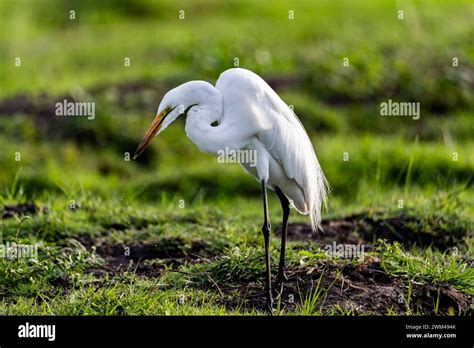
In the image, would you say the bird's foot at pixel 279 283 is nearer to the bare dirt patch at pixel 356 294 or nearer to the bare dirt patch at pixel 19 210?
the bare dirt patch at pixel 356 294

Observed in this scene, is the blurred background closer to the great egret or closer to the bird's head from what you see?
the great egret

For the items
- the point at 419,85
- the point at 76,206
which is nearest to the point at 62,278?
the point at 76,206

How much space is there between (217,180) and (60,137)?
2007mm

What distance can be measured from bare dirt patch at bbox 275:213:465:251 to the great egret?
96 cm

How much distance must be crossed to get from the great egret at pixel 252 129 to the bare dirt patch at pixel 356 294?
0.16 metres

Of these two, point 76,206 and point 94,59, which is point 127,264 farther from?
point 94,59

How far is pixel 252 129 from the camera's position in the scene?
5039mm

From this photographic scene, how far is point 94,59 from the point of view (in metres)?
13.2

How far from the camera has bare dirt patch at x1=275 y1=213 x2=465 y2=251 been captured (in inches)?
248

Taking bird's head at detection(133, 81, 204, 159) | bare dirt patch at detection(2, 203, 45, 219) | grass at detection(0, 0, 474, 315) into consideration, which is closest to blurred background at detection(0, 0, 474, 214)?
grass at detection(0, 0, 474, 315)

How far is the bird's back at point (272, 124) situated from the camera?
16.6ft

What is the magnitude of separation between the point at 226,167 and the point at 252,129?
12.2 ft

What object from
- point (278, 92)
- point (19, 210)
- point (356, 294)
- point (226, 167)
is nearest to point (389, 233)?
point (356, 294)

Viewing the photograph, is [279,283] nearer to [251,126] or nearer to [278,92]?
[251,126]
